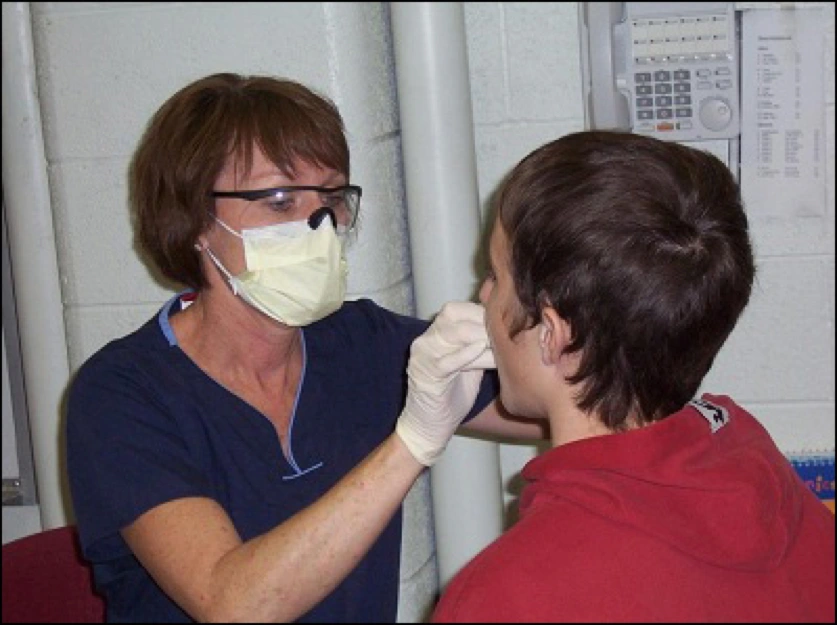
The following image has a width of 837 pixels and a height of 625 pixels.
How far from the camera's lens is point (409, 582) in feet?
6.52

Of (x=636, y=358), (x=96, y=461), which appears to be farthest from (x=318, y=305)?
(x=636, y=358)

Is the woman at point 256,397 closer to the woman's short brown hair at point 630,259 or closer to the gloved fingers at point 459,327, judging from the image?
the gloved fingers at point 459,327

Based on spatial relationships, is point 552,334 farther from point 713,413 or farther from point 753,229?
point 753,229

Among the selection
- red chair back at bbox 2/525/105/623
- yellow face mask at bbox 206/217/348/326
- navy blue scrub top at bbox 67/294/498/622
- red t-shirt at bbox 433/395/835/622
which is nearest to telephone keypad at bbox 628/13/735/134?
navy blue scrub top at bbox 67/294/498/622

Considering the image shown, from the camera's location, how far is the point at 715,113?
1926 millimetres

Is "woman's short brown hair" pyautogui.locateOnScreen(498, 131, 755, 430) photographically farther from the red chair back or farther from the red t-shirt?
the red chair back

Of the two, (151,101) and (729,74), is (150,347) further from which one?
(729,74)

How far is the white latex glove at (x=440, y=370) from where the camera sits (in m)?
1.27

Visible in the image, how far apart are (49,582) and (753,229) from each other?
118 centimetres

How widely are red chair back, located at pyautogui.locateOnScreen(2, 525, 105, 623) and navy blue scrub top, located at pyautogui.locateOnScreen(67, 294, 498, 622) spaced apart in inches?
1.6

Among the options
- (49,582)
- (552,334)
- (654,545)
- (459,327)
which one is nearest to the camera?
(654,545)

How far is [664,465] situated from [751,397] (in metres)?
0.99

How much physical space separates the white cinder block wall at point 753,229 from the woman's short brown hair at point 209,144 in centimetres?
49

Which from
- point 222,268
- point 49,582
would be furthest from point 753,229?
point 49,582
